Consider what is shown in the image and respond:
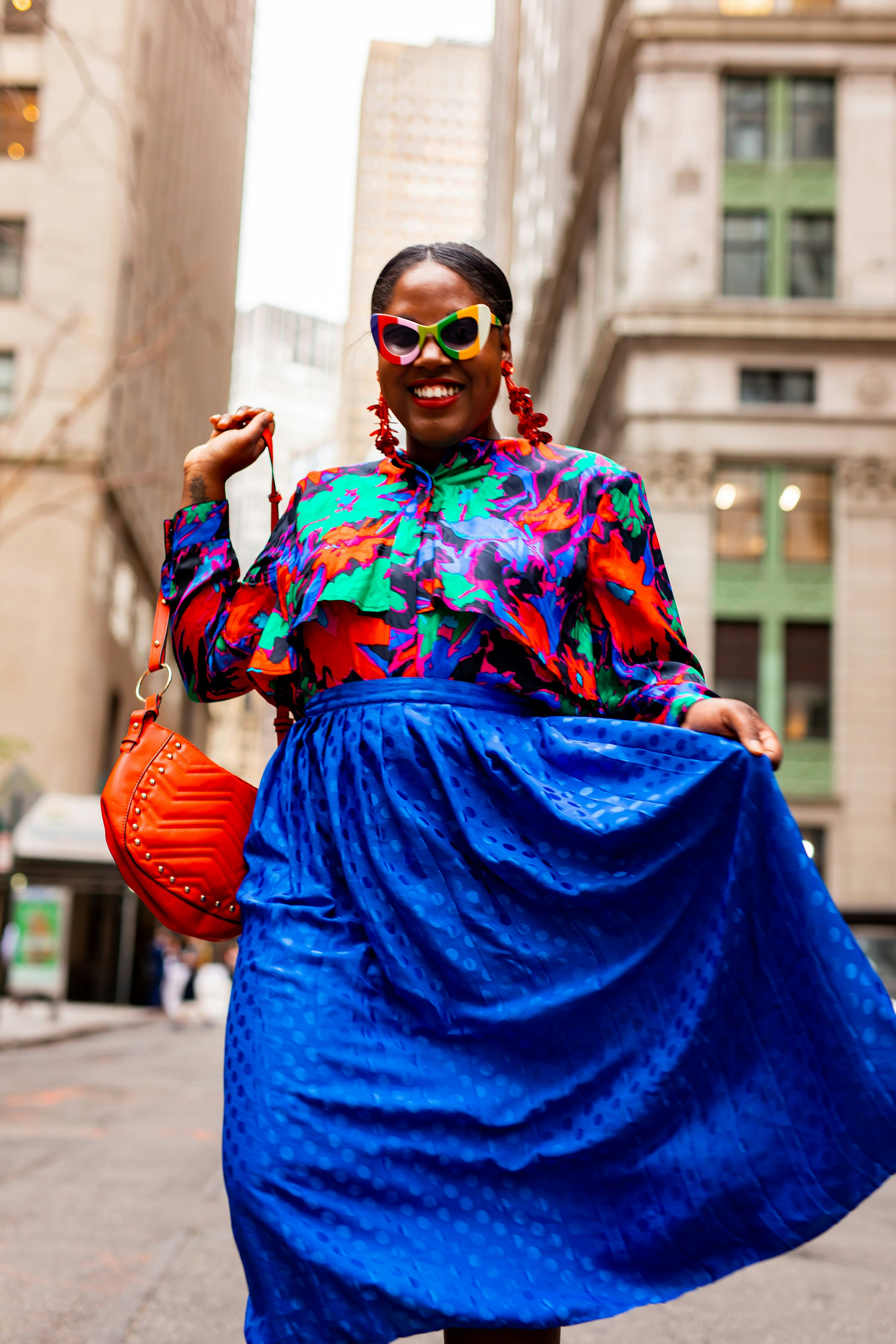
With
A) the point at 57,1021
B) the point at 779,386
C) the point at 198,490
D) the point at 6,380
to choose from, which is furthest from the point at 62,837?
the point at 198,490

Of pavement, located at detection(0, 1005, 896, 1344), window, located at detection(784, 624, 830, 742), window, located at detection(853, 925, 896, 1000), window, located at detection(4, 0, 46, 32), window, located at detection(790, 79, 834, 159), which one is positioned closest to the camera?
pavement, located at detection(0, 1005, 896, 1344)

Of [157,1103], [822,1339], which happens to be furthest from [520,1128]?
[157,1103]

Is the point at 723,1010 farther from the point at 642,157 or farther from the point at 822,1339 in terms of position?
the point at 642,157

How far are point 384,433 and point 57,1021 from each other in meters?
21.2

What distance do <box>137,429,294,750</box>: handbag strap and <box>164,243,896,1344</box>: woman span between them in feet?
0.39

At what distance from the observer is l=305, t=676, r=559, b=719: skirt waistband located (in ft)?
7.30

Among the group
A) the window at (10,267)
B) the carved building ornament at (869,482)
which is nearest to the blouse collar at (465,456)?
the carved building ornament at (869,482)

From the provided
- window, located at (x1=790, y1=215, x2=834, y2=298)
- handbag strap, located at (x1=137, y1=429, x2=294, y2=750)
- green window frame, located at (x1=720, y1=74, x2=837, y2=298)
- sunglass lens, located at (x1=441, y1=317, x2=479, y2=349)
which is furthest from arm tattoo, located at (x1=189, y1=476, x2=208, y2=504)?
window, located at (x1=790, y1=215, x2=834, y2=298)

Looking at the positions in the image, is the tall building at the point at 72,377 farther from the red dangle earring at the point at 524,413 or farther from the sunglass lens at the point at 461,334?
the sunglass lens at the point at 461,334

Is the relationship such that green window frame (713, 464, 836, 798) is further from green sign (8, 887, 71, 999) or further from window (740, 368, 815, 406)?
green sign (8, 887, 71, 999)

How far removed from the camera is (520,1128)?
2.02 meters

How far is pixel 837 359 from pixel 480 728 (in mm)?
30233

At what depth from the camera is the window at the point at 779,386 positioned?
3100cm

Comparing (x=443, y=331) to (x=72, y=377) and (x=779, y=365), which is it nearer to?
(x=779, y=365)
